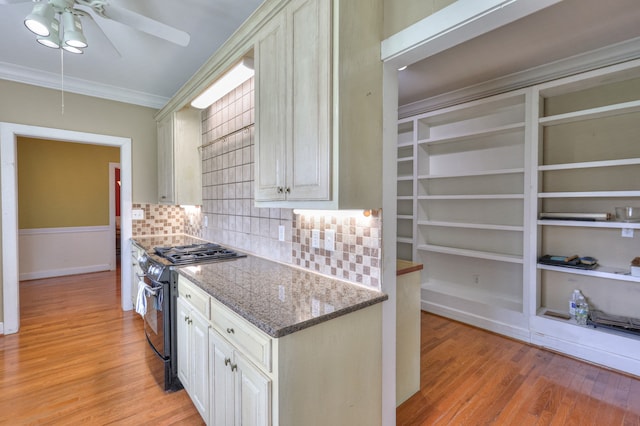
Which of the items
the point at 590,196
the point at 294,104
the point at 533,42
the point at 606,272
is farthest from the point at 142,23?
the point at 606,272

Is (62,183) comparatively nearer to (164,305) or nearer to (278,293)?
(164,305)

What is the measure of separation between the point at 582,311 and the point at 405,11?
288cm

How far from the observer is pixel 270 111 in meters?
1.77

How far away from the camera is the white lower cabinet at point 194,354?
169 cm

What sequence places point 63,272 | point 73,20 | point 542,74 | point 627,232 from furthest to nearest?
point 63,272 → point 542,74 → point 627,232 → point 73,20

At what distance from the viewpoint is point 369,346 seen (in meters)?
1.49

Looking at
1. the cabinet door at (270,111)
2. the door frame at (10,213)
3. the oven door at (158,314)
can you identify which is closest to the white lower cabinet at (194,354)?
the oven door at (158,314)

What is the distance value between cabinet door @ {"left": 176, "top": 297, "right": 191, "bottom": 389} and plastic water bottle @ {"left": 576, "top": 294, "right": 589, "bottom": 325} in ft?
10.4

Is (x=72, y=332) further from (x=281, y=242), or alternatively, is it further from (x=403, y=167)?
(x=403, y=167)

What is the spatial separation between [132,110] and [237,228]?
89.3 inches

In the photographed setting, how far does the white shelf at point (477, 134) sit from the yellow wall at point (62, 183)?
18.9ft

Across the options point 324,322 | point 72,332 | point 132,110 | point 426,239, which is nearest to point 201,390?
point 324,322

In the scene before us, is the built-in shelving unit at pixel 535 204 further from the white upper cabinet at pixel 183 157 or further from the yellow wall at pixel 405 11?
the white upper cabinet at pixel 183 157

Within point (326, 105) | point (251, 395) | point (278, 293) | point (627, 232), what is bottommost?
point (251, 395)
